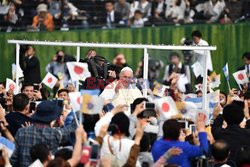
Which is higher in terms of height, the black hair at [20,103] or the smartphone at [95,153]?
the black hair at [20,103]

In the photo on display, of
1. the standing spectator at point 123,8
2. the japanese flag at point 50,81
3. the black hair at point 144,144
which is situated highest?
the standing spectator at point 123,8

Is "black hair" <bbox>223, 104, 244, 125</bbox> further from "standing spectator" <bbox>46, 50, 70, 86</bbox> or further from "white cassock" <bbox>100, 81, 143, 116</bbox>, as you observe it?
"standing spectator" <bbox>46, 50, 70, 86</bbox>

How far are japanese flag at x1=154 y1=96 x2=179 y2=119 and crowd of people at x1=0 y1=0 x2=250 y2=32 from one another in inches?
600

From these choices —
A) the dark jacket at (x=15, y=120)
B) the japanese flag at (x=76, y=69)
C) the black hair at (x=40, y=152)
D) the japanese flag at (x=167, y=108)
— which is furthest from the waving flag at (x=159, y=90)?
the black hair at (x=40, y=152)

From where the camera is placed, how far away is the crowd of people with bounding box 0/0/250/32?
35.0 m

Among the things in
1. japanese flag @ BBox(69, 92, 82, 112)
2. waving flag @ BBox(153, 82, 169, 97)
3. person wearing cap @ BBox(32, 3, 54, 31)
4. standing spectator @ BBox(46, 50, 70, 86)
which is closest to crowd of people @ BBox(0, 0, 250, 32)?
person wearing cap @ BBox(32, 3, 54, 31)

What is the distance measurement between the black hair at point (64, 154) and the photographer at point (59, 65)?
39.2ft

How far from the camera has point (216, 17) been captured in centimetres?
3969

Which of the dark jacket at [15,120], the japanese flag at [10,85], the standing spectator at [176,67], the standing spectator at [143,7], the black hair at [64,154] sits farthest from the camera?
the standing spectator at [143,7]

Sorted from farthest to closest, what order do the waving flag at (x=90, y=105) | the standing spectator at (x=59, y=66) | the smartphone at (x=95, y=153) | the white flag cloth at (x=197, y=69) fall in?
the standing spectator at (x=59, y=66)
the white flag cloth at (x=197, y=69)
the waving flag at (x=90, y=105)
the smartphone at (x=95, y=153)

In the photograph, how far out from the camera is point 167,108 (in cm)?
1925

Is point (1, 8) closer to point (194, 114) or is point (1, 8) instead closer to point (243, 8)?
point (243, 8)

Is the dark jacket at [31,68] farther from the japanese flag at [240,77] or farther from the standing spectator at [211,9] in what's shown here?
the standing spectator at [211,9]

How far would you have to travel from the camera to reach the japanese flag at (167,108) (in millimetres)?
19141
